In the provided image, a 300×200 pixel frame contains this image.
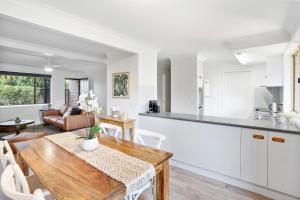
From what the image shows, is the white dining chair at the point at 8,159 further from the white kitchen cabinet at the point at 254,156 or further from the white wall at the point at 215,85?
the white wall at the point at 215,85

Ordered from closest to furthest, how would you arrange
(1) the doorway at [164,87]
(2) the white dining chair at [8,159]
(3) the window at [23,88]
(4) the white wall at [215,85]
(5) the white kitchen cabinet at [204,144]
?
(2) the white dining chair at [8,159] → (5) the white kitchen cabinet at [204,144] → (4) the white wall at [215,85] → (1) the doorway at [164,87] → (3) the window at [23,88]

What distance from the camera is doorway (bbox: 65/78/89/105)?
7632 millimetres

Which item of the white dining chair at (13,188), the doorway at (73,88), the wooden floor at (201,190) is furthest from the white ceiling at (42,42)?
the doorway at (73,88)

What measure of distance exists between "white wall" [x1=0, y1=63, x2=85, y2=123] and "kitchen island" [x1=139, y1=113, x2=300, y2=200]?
6.15 meters

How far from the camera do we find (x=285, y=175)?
1847 mm

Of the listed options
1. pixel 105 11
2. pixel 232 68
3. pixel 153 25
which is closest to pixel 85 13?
pixel 105 11

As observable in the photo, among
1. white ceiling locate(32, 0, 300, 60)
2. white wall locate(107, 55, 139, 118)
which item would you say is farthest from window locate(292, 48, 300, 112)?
white wall locate(107, 55, 139, 118)

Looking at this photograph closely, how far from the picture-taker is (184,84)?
4465 mm

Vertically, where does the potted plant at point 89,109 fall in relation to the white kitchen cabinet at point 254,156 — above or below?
above

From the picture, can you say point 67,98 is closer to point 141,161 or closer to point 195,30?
point 195,30

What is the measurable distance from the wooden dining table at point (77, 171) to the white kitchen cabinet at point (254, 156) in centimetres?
125

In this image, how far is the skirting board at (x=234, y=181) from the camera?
6.30ft

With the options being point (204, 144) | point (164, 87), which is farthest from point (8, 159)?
point (164, 87)

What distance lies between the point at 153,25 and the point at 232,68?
3.78 meters
